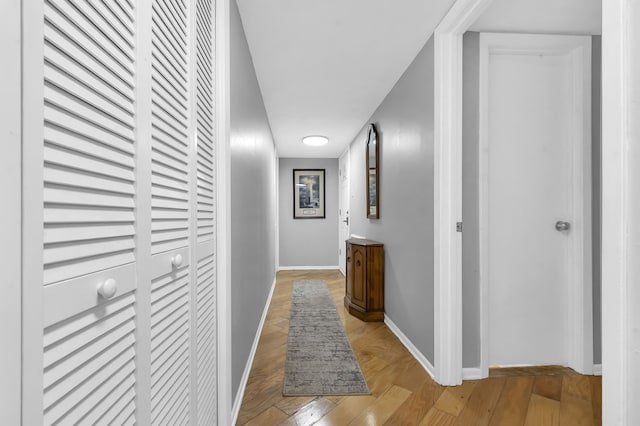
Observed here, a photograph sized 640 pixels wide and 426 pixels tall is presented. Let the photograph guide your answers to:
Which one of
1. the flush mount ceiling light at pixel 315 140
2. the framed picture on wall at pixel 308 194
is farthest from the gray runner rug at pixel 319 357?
the framed picture on wall at pixel 308 194

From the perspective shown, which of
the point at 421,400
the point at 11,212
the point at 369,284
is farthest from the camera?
the point at 369,284

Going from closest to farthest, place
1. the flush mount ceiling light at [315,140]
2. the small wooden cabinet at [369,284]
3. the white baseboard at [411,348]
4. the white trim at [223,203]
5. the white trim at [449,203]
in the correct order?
1. the white trim at [223,203]
2. the white trim at [449,203]
3. the white baseboard at [411,348]
4. the small wooden cabinet at [369,284]
5. the flush mount ceiling light at [315,140]

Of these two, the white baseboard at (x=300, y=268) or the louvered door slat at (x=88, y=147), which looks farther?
the white baseboard at (x=300, y=268)

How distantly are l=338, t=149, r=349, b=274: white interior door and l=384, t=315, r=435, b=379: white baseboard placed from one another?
2.45 m

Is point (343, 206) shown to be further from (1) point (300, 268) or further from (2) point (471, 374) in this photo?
(2) point (471, 374)

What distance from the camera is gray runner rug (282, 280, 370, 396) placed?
6.12 ft

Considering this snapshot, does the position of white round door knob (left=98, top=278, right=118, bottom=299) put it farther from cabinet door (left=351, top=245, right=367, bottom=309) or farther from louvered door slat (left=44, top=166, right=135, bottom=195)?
cabinet door (left=351, top=245, right=367, bottom=309)

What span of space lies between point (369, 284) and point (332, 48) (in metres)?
2.15

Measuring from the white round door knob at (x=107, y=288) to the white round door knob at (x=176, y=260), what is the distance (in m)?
0.32

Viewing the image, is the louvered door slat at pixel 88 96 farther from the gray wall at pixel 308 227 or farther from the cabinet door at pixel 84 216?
the gray wall at pixel 308 227

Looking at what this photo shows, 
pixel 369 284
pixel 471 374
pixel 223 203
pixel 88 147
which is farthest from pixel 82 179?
pixel 369 284

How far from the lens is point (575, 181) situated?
208 cm

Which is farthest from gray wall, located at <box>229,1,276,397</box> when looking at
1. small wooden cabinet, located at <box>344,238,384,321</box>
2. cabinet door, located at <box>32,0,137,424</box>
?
small wooden cabinet, located at <box>344,238,384,321</box>

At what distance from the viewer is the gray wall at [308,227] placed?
6172 millimetres
